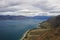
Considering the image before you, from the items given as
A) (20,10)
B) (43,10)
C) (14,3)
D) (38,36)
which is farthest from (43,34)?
(14,3)

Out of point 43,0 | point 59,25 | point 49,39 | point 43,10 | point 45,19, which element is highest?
point 43,0

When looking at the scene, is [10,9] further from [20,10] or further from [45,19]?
[45,19]

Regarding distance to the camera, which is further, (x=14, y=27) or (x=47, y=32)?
(x=14, y=27)

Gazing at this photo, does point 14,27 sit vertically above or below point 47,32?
above
